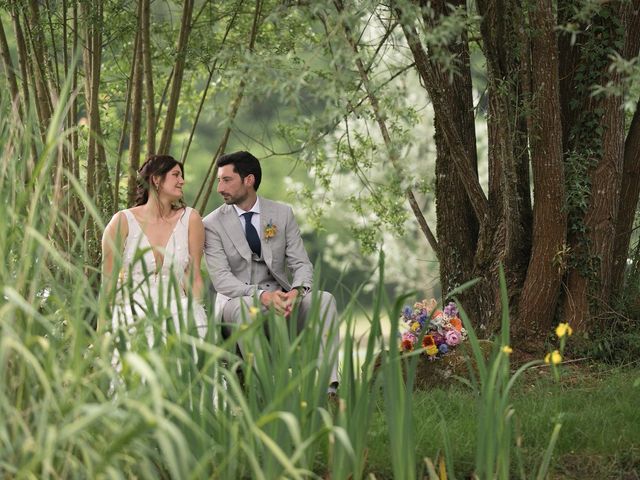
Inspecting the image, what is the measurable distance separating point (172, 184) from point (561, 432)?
2.42 metres

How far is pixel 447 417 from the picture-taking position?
4.64 m

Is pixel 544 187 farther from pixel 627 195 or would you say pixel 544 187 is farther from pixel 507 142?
pixel 627 195

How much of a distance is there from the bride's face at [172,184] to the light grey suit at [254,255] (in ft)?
0.87

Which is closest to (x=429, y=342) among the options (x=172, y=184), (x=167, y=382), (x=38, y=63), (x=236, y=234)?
(x=236, y=234)

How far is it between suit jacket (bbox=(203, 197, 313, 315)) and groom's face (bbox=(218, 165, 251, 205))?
75 mm

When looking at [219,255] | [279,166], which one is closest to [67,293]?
[219,255]

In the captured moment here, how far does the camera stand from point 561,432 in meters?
4.12

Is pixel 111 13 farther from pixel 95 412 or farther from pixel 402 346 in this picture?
pixel 95 412

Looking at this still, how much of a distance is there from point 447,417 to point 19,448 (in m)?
2.42

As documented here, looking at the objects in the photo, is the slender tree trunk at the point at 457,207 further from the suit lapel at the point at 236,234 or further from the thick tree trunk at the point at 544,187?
the suit lapel at the point at 236,234

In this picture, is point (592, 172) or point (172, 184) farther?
point (592, 172)

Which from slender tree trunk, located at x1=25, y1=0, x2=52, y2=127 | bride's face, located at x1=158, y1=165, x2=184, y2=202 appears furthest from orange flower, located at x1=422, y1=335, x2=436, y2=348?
slender tree trunk, located at x1=25, y1=0, x2=52, y2=127

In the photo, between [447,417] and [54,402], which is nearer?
[54,402]

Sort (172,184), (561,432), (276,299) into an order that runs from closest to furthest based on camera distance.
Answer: (561,432)
(276,299)
(172,184)
